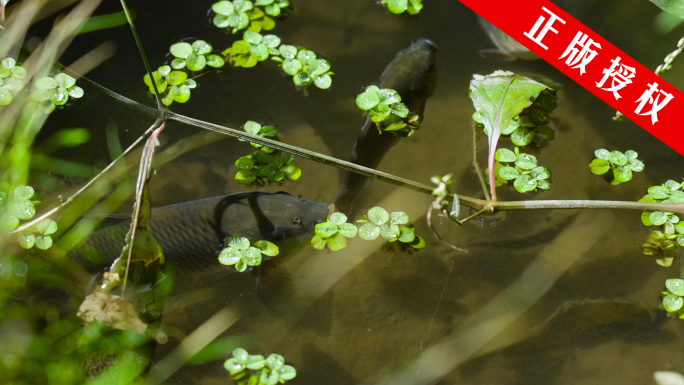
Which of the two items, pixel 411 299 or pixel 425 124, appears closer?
pixel 411 299

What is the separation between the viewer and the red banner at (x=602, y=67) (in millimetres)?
2611

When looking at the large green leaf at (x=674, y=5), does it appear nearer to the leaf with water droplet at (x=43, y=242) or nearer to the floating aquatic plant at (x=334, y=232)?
the floating aquatic plant at (x=334, y=232)

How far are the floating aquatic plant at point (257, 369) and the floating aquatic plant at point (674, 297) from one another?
6.27 feet

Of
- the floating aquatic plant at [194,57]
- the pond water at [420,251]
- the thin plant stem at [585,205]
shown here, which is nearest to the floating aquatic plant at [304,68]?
the pond water at [420,251]

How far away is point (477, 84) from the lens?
7.98 ft

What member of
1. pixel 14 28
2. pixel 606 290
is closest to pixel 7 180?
pixel 14 28

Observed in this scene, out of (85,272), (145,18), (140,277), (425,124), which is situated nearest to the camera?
(140,277)

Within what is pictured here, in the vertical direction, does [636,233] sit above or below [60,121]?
above

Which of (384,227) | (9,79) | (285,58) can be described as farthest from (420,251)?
(9,79)

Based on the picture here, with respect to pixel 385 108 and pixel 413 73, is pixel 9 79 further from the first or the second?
pixel 413 73

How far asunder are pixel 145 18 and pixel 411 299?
8.05 ft

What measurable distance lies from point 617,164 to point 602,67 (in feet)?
1.83

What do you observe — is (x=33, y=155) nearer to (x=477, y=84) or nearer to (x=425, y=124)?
(x=425, y=124)

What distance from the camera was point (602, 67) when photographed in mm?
2650
